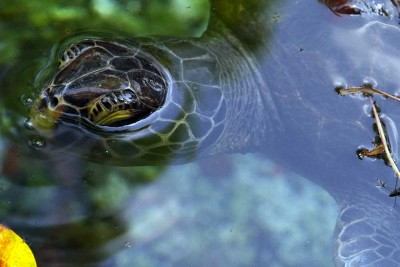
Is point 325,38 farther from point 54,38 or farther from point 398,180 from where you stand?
point 54,38

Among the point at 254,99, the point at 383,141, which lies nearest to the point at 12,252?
the point at 254,99

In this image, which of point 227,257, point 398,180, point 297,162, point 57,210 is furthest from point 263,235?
point 57,210

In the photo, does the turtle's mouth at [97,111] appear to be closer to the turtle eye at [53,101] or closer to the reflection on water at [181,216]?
the turtle eye at [53,101]

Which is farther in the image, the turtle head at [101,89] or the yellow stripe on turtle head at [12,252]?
the turtle head at [101,89]

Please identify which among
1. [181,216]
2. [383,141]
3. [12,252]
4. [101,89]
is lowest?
[181,216]

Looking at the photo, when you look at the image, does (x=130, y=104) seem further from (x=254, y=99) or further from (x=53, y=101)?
(x=254, y=99)

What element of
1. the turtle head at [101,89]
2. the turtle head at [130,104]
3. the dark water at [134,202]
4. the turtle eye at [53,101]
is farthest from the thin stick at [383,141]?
the turtle eye at [53,101]

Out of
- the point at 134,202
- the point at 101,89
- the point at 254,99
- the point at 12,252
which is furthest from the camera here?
the point at 254,99
